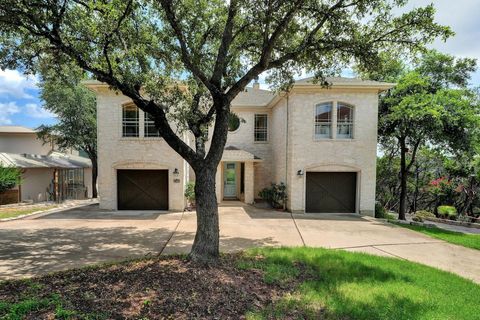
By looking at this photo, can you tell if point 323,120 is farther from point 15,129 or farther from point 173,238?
point 15,129

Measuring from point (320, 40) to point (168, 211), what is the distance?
1096 cm

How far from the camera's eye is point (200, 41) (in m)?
7.54

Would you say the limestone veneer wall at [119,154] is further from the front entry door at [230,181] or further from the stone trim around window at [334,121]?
the stone trim around window at [334,121]

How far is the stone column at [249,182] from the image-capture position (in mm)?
16516

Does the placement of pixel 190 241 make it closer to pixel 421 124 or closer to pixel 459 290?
pixel 459 290

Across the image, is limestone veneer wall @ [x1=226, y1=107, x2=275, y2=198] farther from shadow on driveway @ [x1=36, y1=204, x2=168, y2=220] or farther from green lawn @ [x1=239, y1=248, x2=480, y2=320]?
green lawn @ [x1=239, y1=248, x2=480, y2=320]

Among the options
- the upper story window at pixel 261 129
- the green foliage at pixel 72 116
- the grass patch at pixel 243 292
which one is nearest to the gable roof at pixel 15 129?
the green foliage at pixel 72 116

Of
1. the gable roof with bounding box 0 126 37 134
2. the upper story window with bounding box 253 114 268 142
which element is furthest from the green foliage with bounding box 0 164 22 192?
the upper story window with bounding box 253 114 268 142

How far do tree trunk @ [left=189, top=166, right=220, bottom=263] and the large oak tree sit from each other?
0.07 ft

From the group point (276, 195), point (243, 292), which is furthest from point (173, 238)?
point (276, 195)

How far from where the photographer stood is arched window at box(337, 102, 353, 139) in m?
14.0

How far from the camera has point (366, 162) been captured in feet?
45.6

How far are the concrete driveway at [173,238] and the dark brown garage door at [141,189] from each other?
48.9 inches

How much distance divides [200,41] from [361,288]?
7135 mm
